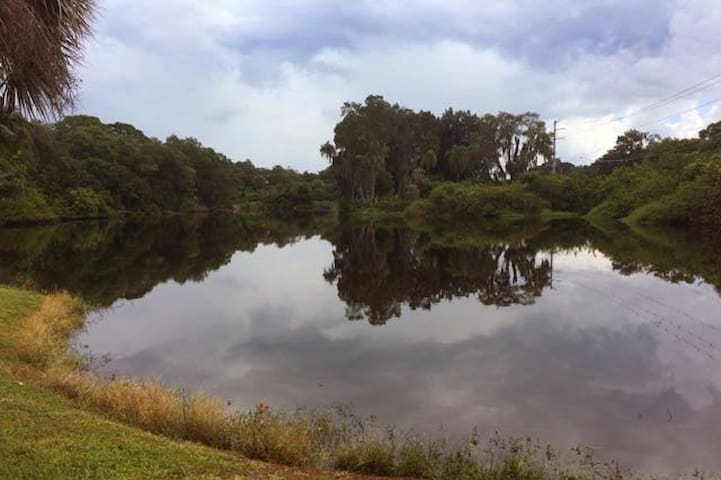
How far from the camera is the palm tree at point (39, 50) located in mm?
6117

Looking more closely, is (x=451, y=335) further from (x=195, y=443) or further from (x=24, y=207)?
(x=24, y=207)

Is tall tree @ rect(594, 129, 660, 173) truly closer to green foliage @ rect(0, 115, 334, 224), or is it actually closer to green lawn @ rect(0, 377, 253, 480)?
green foliage @ rect(0, 115, 334, 224)

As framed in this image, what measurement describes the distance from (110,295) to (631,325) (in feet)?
60.4

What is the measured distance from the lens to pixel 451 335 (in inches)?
620

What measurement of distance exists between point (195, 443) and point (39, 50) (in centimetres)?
500

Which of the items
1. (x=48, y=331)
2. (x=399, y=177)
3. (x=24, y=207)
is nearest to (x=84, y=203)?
(x=24, y=207)

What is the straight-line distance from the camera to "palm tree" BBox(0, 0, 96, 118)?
20.1ft

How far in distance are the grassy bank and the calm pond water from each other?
0.98 metres

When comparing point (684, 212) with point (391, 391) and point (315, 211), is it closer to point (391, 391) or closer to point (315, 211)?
point (391, 391)

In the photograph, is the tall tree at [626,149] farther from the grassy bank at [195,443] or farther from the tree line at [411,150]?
the grassy bank at [195,443]

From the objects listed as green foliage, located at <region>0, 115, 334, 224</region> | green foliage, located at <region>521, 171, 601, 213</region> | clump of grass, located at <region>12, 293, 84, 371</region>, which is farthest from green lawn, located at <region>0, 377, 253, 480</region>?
green foliage, located at <region>521, 171, 601, 213</region>

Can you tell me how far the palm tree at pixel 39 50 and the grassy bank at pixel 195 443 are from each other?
385 cm

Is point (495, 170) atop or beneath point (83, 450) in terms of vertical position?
atop

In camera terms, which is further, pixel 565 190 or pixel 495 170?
pixel 495 170
